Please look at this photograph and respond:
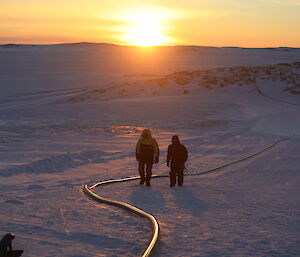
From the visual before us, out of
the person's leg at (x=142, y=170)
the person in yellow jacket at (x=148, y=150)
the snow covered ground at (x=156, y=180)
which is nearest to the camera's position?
the snow covered ground at (x=156, y=180)

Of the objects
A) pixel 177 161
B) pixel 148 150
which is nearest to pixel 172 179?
pixel 177 161

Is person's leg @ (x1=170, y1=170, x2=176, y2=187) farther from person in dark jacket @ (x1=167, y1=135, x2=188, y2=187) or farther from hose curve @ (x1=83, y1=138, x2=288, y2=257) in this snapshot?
hose curve @ (x1=83, y1=138, x2=288, y2=257)

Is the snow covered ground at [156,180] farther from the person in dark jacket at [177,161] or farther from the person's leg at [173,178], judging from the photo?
the person in dark jacket at [177,161]

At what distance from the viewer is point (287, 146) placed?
56.4 ft

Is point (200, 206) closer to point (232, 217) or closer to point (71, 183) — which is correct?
point (232, 217)

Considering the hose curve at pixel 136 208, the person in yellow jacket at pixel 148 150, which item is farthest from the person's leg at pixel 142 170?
the hose curve at pixel 136 208

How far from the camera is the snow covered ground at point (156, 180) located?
6.80 m

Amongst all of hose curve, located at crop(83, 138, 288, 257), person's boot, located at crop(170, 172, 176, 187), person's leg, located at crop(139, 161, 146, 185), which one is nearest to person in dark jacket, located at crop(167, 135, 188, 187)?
person's boot, located at crop(170, 172, 176, 187)

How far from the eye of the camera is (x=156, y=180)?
11859mm

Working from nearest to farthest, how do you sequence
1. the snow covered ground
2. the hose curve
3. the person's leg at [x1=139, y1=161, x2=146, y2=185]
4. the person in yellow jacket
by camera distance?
the hose curve
the snow covered ground
the person in yellow jacket
the person's leg at [x1=139, y1=161, x2=146, y2=185]

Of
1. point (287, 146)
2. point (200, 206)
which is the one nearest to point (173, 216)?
point (200, 206)

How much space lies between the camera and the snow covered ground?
6797mm

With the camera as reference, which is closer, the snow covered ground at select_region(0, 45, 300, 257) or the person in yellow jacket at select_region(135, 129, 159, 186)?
the snow covered ground at select_region(0, 45, 300, 257)

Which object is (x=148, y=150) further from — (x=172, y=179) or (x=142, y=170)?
(x=172, y=179)
